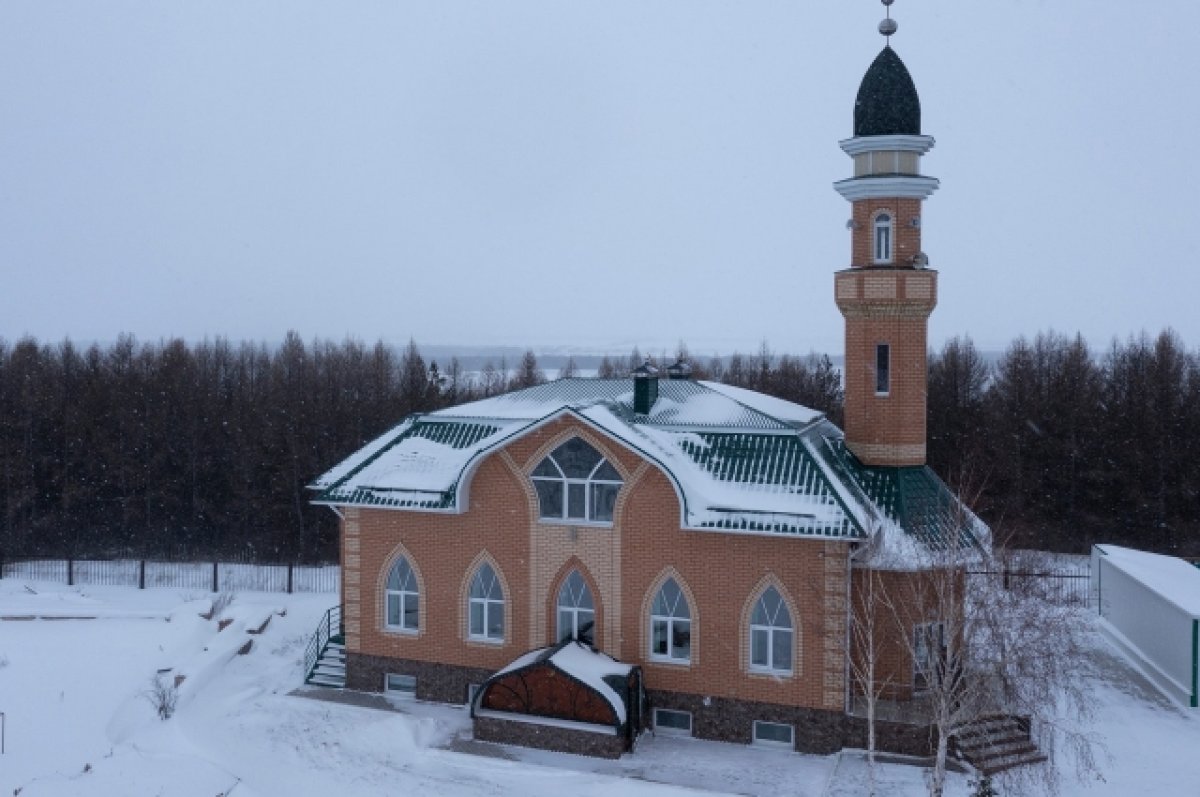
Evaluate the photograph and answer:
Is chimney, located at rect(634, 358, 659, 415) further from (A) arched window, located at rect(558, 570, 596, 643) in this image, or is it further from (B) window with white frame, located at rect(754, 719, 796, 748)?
(B) window with white frame, located at rect(754, 719, 796, 748)

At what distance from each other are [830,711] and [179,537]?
29.2 meters

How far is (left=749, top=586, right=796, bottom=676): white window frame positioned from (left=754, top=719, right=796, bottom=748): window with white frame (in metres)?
0.87

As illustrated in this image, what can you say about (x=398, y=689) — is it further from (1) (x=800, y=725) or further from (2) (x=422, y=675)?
(1) (x=800, y=725)

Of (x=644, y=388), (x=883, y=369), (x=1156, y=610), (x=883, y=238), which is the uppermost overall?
(x=883, y=238)

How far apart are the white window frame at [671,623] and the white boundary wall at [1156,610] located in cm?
910

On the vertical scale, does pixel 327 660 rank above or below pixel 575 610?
below

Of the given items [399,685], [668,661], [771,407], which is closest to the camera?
[668,661]

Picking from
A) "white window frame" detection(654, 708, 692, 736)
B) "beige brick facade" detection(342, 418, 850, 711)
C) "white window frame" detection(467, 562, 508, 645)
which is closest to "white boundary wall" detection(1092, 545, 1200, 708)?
"beige brick facade" detection(342, 418, 850, 711)

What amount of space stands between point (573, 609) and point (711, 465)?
3564mm

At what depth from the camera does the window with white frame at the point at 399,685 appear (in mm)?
18875

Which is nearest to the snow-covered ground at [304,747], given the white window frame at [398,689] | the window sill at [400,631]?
the white window frame at [398,689]

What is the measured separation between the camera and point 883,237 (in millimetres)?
18234

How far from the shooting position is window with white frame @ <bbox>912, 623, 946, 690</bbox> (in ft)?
42.5

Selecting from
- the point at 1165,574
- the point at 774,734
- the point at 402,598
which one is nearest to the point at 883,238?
the point at 774,734
